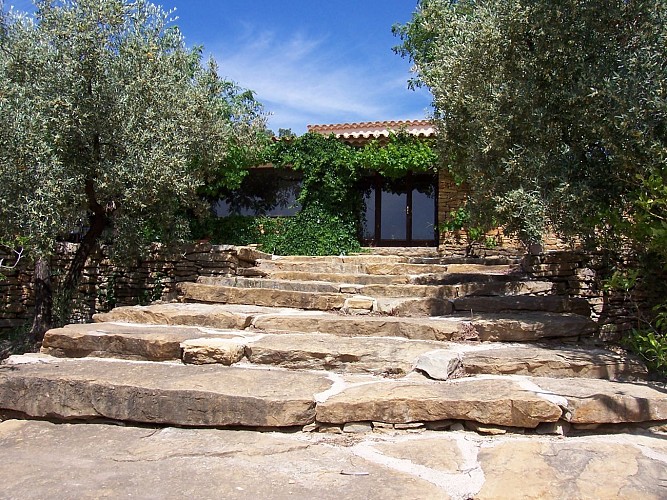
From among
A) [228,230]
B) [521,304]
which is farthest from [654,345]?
[228,230]

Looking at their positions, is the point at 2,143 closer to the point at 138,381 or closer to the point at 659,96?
the point at 138,381

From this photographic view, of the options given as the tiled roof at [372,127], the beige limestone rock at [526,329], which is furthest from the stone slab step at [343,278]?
the tiled roof at [372,127]

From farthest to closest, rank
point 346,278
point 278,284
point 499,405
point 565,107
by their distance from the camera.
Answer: point 346,278, point 278,284, point 565,107, point 499,405

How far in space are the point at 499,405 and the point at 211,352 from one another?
217cm

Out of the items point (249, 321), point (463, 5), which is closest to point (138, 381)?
point (249, 321)

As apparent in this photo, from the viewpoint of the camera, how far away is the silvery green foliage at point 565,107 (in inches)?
163

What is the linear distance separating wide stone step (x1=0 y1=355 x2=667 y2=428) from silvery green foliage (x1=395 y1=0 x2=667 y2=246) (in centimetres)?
162

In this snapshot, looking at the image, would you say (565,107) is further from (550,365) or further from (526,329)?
(550,365)

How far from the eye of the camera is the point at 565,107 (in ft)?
16.7

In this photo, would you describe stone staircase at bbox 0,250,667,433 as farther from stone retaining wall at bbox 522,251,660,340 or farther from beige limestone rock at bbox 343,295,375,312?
stone retaining wall at bbox 522,251,660,340

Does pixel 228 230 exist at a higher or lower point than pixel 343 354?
higher

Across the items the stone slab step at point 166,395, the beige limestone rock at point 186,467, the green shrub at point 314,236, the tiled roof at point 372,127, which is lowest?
the beige limestone rock at point 186,467

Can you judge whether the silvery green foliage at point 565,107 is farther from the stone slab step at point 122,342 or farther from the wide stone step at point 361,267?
the stone slab step at point 122,342

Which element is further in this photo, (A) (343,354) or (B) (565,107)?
(B) (565,107)
